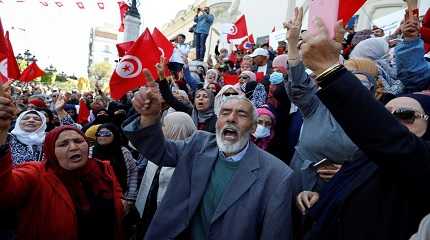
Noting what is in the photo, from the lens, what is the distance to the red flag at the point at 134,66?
15.0 ft

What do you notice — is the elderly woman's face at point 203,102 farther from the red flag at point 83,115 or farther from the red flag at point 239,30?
the red flag at point 239,30

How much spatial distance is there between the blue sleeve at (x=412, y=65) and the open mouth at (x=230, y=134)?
5.13 feet

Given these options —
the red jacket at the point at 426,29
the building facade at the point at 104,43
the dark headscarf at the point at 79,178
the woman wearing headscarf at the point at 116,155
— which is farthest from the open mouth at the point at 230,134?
the building facade at the point at 104,43

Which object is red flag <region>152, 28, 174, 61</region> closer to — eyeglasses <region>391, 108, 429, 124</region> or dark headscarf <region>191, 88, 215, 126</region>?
dark headscarf <region>191, 88, 215, 126</region>

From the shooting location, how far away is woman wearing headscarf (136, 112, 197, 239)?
11.2 ft

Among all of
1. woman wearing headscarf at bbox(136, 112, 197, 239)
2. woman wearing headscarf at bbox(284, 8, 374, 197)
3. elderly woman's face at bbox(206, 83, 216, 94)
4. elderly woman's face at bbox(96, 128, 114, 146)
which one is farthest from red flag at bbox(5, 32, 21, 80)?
woman wearing headscarf at bbox(284, 8, 374, 197)

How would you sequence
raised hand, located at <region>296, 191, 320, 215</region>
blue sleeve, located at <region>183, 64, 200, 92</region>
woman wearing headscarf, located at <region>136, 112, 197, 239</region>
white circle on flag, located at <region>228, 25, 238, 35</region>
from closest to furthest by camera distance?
raised hand, located at <region>296, 191, 320, 215</region> < woman wearing headscarf, located at <region>136, 112, 197, 239</region> < blue sleeve, located at <region>183, 64, 200, 92</region> < white circle on flag, located at <region>228, 25, 238, 35</region>

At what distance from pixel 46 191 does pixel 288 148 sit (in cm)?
235

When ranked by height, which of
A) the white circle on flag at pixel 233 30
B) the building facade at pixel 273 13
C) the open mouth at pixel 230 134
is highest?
the building facade at pixel 273 13

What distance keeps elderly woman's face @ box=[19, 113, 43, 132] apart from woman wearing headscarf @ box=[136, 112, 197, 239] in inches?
61.0

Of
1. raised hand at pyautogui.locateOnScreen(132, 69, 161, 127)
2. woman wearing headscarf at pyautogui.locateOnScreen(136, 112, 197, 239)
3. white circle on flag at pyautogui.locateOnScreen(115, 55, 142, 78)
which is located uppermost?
white circle on flag at pyautogui.locateOnScreen(115, 55, 142, 78)

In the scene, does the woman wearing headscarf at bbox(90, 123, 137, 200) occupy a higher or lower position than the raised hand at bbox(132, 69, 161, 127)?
lower

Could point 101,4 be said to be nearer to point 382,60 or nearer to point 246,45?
point 246,45

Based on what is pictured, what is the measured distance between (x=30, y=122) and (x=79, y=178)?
162 centimetres
